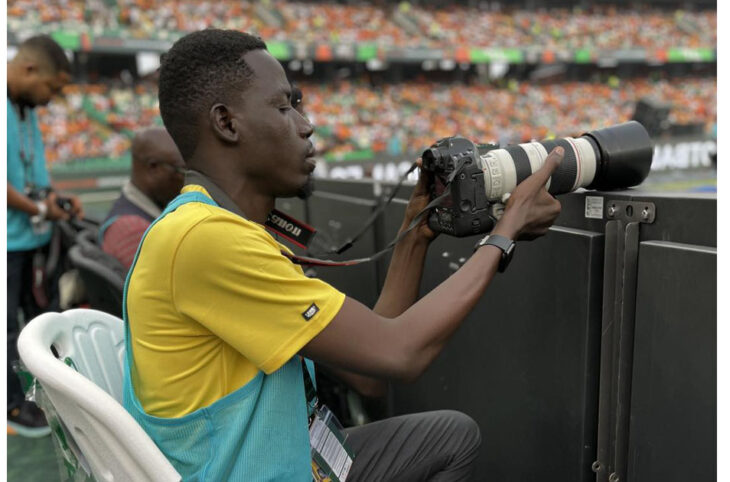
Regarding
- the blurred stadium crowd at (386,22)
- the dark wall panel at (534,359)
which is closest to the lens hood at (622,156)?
the dark wall panel at (534,359)

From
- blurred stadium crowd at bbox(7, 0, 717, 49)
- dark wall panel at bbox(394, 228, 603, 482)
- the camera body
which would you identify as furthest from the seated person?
blurred stadium crowd at bbox(7, 0, 717, 49)

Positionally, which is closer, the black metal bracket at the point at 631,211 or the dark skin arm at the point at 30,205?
the black metal bracket at the point at 631,211

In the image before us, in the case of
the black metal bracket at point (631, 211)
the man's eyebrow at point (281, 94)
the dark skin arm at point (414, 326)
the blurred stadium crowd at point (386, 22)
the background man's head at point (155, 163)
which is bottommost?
the dark skin arm at point (414, 326)

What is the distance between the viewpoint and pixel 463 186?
48.0 inches

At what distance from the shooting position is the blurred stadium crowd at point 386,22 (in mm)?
11734

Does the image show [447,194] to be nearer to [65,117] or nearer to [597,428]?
[597,428]

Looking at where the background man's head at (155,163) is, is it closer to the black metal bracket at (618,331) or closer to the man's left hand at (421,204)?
the man's left hand at (421,204)

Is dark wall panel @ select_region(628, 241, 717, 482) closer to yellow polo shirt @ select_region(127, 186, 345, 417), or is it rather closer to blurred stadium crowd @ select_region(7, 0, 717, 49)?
yellow polo shirt @ select_region(127, 186, 345, 417)

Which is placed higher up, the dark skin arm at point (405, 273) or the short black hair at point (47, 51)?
the short black hair at point (47, 51)

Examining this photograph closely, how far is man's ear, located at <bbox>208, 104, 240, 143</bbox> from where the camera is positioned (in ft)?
3.84

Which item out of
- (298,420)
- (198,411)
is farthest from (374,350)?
(198,411)

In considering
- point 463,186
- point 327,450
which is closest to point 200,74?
point 463,186

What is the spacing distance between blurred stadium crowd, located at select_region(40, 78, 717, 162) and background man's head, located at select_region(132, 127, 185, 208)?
9.21 m

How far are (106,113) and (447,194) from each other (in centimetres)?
1227
